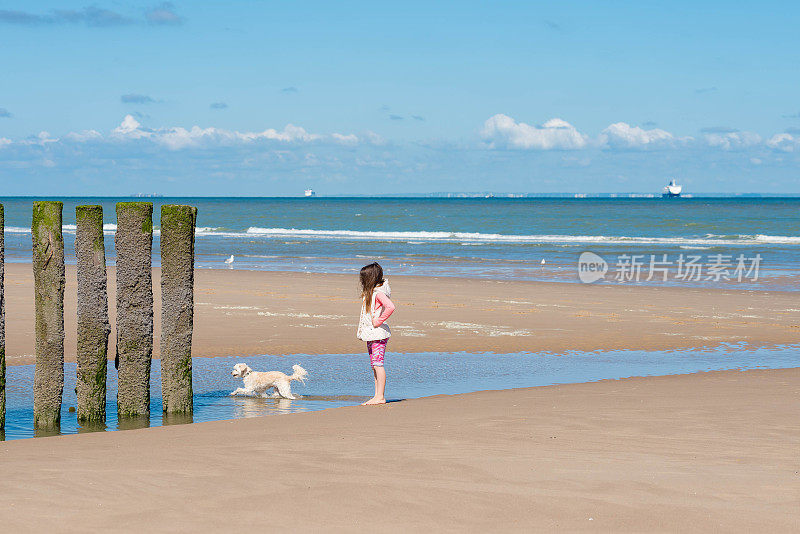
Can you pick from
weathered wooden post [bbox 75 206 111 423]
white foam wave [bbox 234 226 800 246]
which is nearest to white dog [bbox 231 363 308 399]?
weathered wooden post [bbox 75 206 111 423]

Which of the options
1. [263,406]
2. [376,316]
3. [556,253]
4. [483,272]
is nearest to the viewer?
[376,316]

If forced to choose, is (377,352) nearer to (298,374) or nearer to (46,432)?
(298,374)

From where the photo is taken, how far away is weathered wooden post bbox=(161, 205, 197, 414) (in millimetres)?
8609

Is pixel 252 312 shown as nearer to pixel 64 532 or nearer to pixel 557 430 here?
pixel 557 430

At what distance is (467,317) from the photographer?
16578 mm

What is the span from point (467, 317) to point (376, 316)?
25.2ft

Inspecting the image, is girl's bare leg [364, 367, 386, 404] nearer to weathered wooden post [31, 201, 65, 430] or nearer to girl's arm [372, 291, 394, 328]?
girl's arm [372, 291, 394, 328]

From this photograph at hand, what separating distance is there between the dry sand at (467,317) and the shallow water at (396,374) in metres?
0.68

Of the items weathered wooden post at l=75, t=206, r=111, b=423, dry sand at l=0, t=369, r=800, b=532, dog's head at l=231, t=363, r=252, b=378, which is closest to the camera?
dry sand at l=0, t=369, r=800, b=532

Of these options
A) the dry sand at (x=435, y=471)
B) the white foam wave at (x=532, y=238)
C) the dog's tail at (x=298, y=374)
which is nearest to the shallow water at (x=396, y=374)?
the dog's tail at (x=298, y=374)

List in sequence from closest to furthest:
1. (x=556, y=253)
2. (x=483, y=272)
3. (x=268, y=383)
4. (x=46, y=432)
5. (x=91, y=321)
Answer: (x=46, y=432)
(x=91, y=321)
(x=268, y=383)
(x=483, y=272)
(x=556, y=253)

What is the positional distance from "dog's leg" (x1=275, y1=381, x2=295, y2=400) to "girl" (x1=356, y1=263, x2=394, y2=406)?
1062 mm

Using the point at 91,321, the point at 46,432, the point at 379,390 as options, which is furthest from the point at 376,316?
the point at 46,432

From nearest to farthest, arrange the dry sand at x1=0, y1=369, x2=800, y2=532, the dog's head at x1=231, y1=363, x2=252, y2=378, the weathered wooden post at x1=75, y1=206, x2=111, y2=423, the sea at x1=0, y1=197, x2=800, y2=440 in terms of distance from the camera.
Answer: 1. the dry sand at x1=0, y1=369, x2=800, y2=532
2. the weathered wooden post at x1=75, y1=206, x2=111, y2=423
3. the dog's head at x1=231, y1=363, x2=252, y2=378
4. the sea at x1=0, y1=197, x2=800, y2=440
